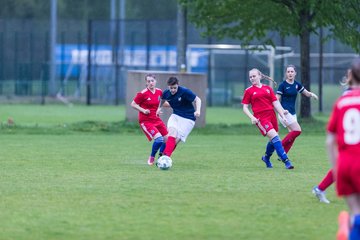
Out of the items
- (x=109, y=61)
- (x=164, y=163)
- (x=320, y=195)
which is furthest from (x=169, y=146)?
(x=109, y=61)

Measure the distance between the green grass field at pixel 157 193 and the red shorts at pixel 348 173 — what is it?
1961mm

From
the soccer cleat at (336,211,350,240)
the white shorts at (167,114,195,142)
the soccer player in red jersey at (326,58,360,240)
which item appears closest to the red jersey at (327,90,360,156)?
the soccer player in red jersey at (326,58,360,240)

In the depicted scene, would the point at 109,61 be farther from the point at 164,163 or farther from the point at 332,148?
the point at 332,148

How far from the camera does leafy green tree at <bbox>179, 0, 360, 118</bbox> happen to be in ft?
96.2

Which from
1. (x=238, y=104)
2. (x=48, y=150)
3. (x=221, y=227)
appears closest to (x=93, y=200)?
(x=221, y=227)

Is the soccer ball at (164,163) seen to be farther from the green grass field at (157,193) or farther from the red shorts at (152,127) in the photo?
the red shorts at (152,127)

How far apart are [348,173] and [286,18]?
2288cm

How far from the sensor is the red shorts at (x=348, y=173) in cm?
763

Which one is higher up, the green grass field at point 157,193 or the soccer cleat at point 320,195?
the soccer cleat at point 320,195

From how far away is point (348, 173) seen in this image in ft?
25.1

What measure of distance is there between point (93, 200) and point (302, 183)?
3468mm

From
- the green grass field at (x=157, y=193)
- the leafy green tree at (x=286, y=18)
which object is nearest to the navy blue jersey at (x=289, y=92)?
the green grass field at (x=157, y=193)

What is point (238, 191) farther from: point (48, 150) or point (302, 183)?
point (48, 150)

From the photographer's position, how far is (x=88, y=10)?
228 ft
